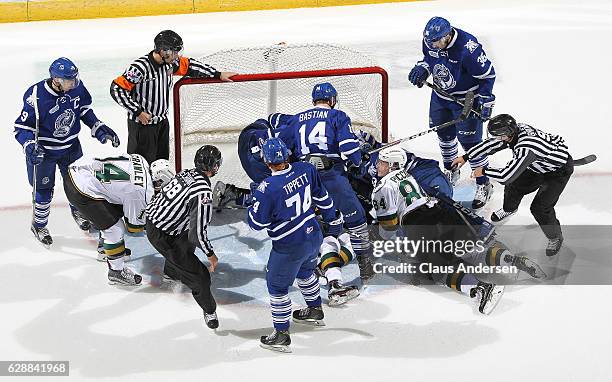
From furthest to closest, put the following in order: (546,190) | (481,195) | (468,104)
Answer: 1. (481,195)
2. (468,104)
3. (546,190)

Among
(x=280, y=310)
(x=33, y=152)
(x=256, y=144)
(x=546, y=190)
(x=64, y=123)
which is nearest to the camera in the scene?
(x=280, y=310)

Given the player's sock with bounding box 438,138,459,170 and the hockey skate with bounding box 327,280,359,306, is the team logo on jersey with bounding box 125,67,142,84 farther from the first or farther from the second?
the player's sock with bounding box 438,138,459,170

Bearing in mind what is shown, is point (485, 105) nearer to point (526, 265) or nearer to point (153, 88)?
point (526, 265)

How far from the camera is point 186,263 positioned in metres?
5.16

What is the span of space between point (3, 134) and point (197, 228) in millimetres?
3183

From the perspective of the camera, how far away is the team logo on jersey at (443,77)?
6480 millimetres

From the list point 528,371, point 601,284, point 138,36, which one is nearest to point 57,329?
point 528,371

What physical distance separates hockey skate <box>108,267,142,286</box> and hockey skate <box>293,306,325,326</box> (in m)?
0.96

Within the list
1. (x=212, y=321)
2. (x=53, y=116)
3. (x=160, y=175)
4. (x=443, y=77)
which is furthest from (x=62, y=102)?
(x=443, y=77)

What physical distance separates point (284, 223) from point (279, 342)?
0.59 meters

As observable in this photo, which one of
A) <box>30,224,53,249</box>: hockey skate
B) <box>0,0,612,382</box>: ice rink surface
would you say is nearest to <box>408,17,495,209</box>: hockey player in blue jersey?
<box>0,0,612,382</box>: ice rink surface

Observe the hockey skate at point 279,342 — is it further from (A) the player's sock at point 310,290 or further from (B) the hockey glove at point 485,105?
(B) the hockey glove at point 485,105

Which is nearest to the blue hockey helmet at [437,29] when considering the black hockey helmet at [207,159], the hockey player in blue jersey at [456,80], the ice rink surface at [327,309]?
the hockey player in blue jersey at [456,80]

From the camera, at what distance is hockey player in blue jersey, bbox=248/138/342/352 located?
4863 millimetres
